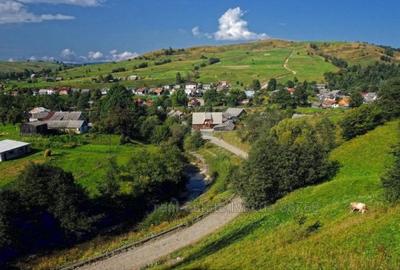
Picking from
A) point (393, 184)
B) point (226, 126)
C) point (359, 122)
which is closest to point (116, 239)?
point (393, 184)

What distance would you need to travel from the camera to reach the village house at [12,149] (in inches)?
2527

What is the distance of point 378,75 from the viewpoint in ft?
515

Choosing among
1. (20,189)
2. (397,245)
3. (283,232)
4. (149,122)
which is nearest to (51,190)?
(20,189)

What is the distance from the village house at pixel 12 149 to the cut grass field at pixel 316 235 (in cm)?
4118

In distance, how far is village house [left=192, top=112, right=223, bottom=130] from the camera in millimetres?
105688

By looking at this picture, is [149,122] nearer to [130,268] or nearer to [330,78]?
[130,268]

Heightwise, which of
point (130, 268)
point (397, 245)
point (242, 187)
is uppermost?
point (397, 245)

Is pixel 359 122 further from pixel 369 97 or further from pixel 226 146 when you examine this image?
pixel 369 97

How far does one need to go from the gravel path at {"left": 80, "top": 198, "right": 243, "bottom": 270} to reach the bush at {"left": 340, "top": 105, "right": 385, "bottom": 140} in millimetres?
19357

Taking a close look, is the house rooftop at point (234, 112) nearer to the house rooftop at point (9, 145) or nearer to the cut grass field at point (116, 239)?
the house rooftop at point (9, 145)

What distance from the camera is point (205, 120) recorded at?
349 feet

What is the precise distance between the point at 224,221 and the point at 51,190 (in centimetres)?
1489

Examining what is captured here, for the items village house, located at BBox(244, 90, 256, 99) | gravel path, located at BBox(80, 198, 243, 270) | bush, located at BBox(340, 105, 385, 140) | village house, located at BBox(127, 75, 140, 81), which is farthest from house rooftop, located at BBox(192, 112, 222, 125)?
village house, located at BBox(127, 75, 140, 81)

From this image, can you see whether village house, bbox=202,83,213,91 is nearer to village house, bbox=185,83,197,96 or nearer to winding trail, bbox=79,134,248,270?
village house, bbox=185,83,197,96
